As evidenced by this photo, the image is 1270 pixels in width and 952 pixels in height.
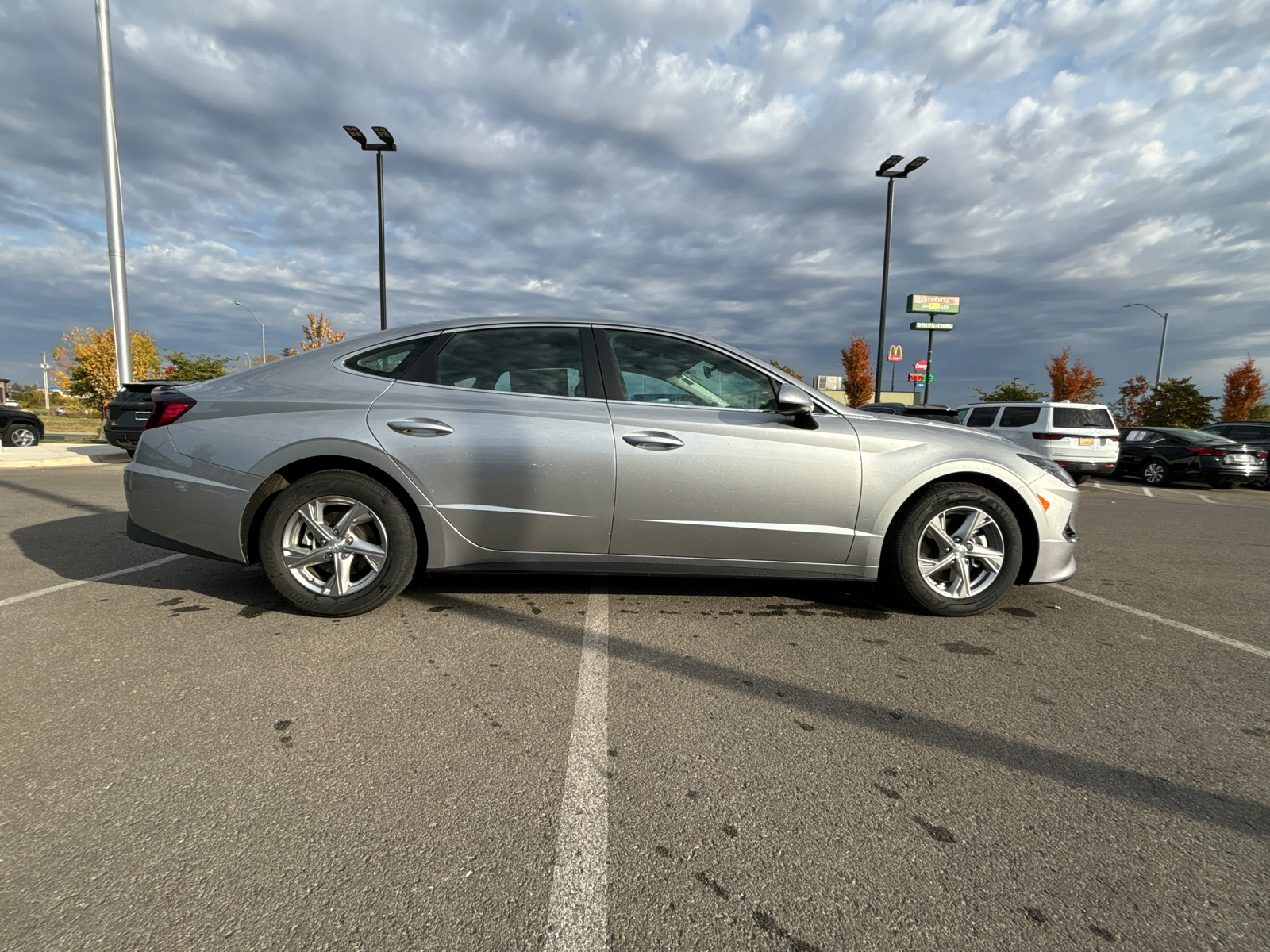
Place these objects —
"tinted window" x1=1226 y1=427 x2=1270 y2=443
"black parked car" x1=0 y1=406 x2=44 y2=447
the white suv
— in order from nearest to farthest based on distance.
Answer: the white suv → "black parked car" x1=0 y1=406 x2=44 y2=447 → "tinted window" x1=1226 y1=427 x2=1270 y2=443

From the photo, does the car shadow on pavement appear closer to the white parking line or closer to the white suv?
the white parking line

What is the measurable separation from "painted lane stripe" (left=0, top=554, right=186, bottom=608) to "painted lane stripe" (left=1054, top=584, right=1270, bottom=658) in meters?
6.38

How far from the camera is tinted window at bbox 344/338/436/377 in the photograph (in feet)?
11.9

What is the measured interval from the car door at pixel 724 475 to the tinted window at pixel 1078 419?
1138 cm

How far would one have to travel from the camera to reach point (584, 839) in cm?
177

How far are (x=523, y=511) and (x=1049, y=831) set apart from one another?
2540 millimetres

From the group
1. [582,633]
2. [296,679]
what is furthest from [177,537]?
[582,633]

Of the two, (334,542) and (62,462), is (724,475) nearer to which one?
(334,542)

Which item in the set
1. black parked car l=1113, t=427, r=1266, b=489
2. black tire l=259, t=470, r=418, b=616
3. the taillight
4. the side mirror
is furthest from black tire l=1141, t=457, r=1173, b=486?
the taillight

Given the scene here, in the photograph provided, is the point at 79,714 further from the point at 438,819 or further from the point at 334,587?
the point at 438,819

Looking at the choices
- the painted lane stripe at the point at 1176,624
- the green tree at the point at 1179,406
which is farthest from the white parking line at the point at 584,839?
the green tree at the point at 1179,406

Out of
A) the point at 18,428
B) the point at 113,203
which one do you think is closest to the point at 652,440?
the point at 113,203

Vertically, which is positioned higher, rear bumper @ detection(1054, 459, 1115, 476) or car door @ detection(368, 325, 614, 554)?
car door @ detection(368, 325, 614, 554)

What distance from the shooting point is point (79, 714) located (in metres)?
2.40
